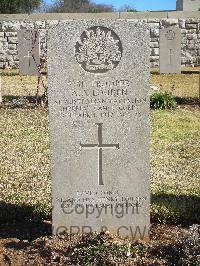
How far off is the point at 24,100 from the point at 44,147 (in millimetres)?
3764

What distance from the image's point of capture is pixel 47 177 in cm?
620

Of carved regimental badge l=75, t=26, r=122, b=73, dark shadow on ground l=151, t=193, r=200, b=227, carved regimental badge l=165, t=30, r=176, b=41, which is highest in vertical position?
carved regimental badge l=165, t=30, r=176, b=41

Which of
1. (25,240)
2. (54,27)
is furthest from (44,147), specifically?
(54,27)

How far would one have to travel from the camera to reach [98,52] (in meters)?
4.02

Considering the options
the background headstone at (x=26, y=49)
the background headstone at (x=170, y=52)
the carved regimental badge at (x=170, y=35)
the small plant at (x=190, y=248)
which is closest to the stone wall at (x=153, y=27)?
the background headstone at (x=26, y=49)

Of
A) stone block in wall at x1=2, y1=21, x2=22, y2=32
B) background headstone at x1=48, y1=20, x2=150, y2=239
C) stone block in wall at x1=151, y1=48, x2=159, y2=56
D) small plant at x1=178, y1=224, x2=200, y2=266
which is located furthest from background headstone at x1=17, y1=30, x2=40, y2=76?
small plant at x1=178, y1=224, x2=200, y2=266

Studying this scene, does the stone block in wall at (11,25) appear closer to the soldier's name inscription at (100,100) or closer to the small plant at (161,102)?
the small plant at (161,102)

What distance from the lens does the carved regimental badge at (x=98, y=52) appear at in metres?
3.98

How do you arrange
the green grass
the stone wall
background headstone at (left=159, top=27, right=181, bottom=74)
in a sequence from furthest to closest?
the stone wall < background headstone at (left=159, top=27, right=181, bottom=74) < the green grass

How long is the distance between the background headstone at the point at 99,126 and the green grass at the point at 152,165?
636 millimetres

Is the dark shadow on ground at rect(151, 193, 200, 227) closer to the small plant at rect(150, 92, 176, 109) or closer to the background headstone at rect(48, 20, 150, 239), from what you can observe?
the background headstone at rect(48, 20, 150, 239)

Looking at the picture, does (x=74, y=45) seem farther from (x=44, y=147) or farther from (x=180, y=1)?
(x=180, y=1)

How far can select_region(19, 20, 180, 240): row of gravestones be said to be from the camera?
398 cm

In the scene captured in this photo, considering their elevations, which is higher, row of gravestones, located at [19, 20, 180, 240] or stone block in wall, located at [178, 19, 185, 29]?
stone block in wall, located at [178, 19, 185, 29]
